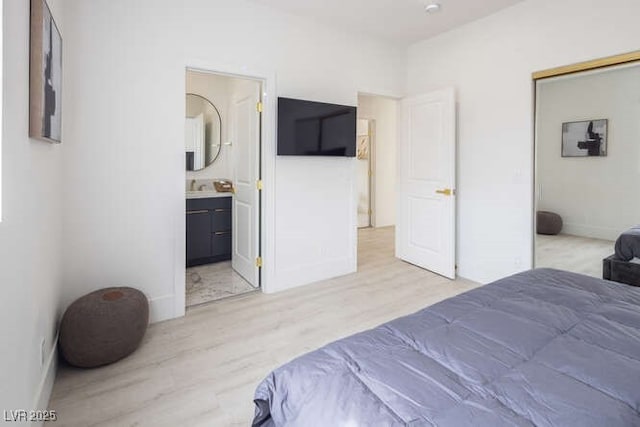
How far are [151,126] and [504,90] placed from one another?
330 centimetres

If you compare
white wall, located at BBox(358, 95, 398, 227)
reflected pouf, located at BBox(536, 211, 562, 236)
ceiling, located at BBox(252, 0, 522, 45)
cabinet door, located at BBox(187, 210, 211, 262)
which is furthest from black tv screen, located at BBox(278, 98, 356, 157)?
white wall, located at BBox(358, 95, 398, 227)

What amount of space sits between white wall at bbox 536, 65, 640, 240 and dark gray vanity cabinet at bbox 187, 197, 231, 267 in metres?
3.53

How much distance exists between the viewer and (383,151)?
7.08m

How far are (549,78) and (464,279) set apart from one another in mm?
2166

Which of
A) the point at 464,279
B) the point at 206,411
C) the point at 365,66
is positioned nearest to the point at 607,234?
the point at 464,279

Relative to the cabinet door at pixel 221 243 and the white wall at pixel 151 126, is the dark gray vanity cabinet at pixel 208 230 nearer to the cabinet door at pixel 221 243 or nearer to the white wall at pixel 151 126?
the cabinet door at pixel 221 243

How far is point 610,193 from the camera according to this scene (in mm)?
2879

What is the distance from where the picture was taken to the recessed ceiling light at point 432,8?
3223 millimetres

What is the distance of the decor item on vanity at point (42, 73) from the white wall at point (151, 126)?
623 mm

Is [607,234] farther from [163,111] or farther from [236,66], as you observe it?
[163,111]

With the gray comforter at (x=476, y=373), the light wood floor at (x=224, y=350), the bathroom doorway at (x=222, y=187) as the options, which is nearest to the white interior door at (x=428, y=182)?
the light wood floor at (x=224, y=350)

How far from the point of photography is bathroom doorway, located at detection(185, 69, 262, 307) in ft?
11.4

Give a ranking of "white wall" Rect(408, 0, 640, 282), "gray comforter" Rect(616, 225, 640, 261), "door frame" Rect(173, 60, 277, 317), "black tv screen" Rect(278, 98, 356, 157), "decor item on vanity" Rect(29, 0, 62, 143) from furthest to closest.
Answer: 1. "black tv screen" Rect(278, 98, 356, 157)
2. "door frame" Rect(173, 60, 277, 317)
3. "white wall" Rect(408, 0, 640, 282)
4. "gray comforter" Rect(616, 225, 640, 261)
5. "decor item on vanity" Rect(29, 0, 62, 143)

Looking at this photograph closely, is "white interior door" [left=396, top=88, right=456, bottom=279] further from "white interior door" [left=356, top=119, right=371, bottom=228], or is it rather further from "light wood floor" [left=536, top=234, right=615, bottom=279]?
"white interior door" [left=356, top=119, right=371, bottom=228]
